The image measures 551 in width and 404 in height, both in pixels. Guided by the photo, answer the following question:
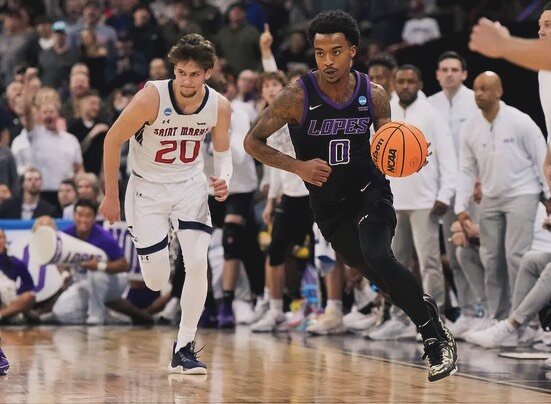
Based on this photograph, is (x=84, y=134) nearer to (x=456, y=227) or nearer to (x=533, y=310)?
(x=456, y=227)

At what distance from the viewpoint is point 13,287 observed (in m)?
13.1

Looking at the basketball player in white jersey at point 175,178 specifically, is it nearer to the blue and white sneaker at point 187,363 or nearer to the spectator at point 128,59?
the blue and white sneaker at point 187,363

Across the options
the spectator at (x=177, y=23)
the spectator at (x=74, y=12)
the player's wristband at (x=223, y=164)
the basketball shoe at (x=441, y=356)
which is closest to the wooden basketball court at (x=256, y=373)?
the basketball shoe at (x=441, y=356)

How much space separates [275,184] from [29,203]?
136 inches

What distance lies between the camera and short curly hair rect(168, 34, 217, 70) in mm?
8148

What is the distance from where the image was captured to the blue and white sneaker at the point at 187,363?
848 cm

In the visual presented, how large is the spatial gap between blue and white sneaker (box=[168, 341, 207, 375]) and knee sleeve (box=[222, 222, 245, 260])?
421 centimetres

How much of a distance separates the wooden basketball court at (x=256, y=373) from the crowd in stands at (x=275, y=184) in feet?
2.92

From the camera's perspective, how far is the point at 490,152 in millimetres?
10938

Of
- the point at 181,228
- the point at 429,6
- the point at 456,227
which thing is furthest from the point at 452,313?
the point at 429,6

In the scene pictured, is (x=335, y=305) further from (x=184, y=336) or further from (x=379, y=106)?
(x=379, y=106)

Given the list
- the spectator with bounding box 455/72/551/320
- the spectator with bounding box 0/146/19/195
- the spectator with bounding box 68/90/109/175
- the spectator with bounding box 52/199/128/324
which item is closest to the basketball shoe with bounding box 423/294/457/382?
the spectator with bounding box 455/72/551/320

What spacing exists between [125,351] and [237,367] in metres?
1.58

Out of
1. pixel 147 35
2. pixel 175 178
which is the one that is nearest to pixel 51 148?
pixel 147 35
